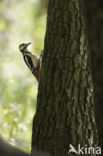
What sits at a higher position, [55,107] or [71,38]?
[71,38]

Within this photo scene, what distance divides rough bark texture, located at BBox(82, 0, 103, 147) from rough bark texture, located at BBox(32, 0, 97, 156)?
61.5 inches

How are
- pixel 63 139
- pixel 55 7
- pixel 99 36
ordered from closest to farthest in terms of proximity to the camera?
pixel 99 36
pixel 63 139
pixel 55 7

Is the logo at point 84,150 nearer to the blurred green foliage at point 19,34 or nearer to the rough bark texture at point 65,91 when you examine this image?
the rough bark texture at point 65,91

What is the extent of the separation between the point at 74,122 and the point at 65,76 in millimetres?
359

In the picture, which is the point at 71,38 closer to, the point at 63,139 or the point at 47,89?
the point at 47,89

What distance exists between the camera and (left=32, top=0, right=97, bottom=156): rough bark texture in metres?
3.14

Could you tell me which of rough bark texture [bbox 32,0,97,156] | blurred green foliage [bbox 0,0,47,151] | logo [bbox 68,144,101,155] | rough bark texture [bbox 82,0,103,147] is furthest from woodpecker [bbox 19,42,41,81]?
blurred green foliage [bbox 0,0,47,151]

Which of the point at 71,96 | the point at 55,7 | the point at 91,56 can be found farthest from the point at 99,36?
the point at 55,7

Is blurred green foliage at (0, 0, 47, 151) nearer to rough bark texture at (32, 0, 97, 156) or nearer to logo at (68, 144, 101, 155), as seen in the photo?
rough bark texture at (32, 0, 97, 156)

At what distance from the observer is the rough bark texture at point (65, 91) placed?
3143 millimetres

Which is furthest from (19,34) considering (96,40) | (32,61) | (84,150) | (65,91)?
(96,40)

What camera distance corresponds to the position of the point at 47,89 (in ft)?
Result: 10.6

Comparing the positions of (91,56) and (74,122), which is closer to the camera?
(91,56)

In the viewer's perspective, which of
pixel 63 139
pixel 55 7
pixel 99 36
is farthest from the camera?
pixel 55 7
